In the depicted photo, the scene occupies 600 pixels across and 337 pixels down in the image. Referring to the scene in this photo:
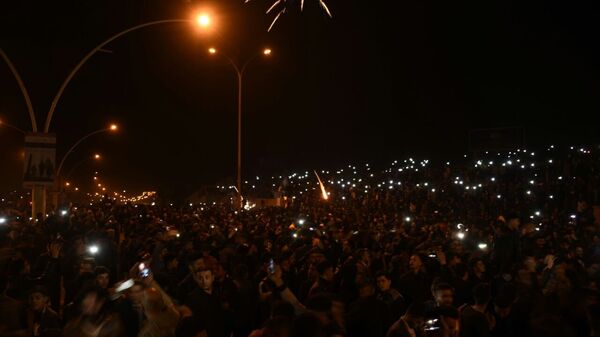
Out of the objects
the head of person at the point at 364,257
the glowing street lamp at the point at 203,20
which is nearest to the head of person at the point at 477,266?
the head of person at the point at 364,257

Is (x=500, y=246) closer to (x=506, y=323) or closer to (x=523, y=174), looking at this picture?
(x=506, y=323)

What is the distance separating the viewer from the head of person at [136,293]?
21.2 feet

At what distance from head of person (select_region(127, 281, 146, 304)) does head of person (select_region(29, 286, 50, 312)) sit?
3.59ft

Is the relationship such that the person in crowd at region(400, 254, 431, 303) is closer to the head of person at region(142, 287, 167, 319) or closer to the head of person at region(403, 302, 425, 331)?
the head of person at region(403, 302, 425, 331)

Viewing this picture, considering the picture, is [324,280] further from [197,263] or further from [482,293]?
[482,293]

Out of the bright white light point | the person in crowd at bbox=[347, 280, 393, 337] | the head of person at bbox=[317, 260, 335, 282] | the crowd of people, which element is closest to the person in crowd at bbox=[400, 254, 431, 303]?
the crowd of people

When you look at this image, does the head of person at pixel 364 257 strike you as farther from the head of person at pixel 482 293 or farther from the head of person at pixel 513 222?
the head of person at pixel 482 293

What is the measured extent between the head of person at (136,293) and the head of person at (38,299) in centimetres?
109

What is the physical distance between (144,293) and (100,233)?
7.58 meters

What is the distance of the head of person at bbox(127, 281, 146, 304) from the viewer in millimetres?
6472

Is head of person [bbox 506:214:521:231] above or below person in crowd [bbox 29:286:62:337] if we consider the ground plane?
above

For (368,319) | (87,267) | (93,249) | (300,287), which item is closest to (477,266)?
(300,287)

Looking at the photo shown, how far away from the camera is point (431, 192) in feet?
124

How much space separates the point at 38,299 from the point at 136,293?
1.25 meters
